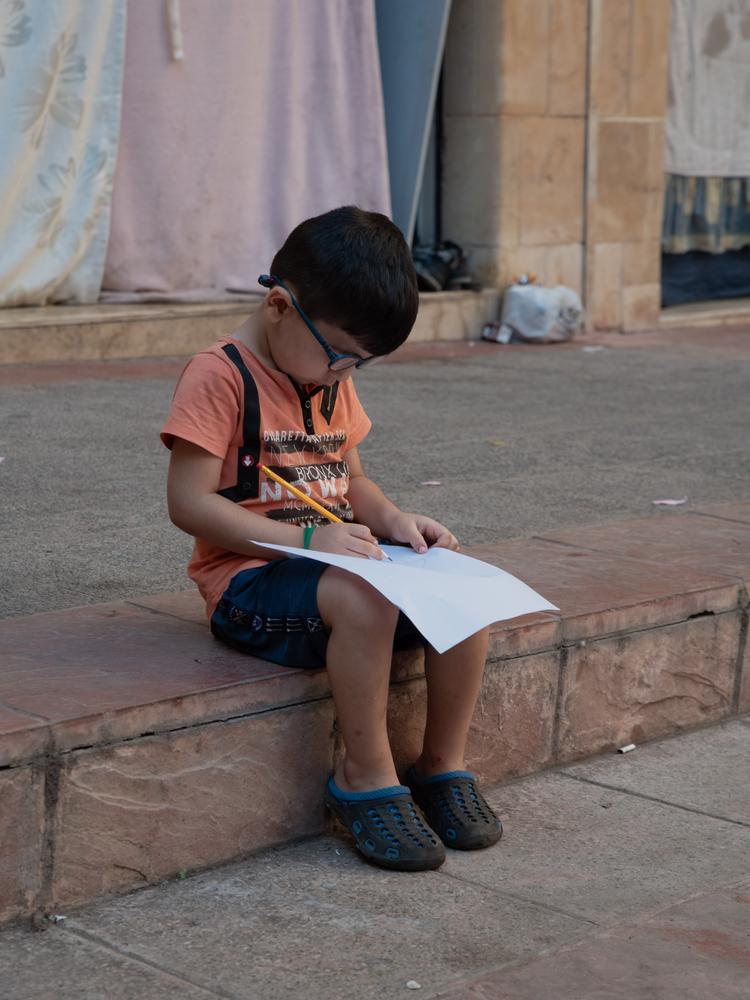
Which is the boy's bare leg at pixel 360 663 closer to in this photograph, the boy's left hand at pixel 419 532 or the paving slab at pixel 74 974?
the boy's left hand at pixel 419 532

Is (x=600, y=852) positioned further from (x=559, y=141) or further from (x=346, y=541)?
(x=559, y=141)

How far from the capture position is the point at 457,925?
2393 mm

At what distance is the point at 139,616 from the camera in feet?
9.78

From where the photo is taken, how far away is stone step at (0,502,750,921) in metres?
2.35

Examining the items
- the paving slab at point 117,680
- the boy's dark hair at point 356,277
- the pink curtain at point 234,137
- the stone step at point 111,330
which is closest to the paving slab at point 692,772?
the paving slab at point 117,680

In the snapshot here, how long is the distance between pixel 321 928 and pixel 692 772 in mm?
1079

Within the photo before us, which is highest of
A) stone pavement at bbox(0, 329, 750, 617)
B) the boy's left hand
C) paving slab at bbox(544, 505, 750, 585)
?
the boy's left hand

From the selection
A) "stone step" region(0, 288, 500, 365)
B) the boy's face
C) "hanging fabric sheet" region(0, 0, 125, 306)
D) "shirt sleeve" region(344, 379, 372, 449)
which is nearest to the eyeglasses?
the boy's face

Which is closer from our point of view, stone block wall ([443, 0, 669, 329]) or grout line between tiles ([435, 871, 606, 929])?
grout line between tiles ([435, 871, 606, 929])

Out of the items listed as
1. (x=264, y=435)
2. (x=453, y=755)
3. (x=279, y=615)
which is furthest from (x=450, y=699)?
(x=264, y=435)

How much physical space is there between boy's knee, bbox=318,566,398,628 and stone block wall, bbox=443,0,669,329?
6.99 metres

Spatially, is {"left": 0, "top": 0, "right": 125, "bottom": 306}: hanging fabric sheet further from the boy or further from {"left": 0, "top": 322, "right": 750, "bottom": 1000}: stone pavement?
the boy

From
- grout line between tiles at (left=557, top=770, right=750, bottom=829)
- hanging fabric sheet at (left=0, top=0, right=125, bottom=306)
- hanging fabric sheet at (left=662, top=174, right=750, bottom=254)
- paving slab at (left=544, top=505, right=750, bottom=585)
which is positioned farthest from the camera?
hanging fabric sheet at (left=662, top=174, right=750, bottom=254)

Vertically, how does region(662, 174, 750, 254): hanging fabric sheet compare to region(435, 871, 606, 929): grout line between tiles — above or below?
above
